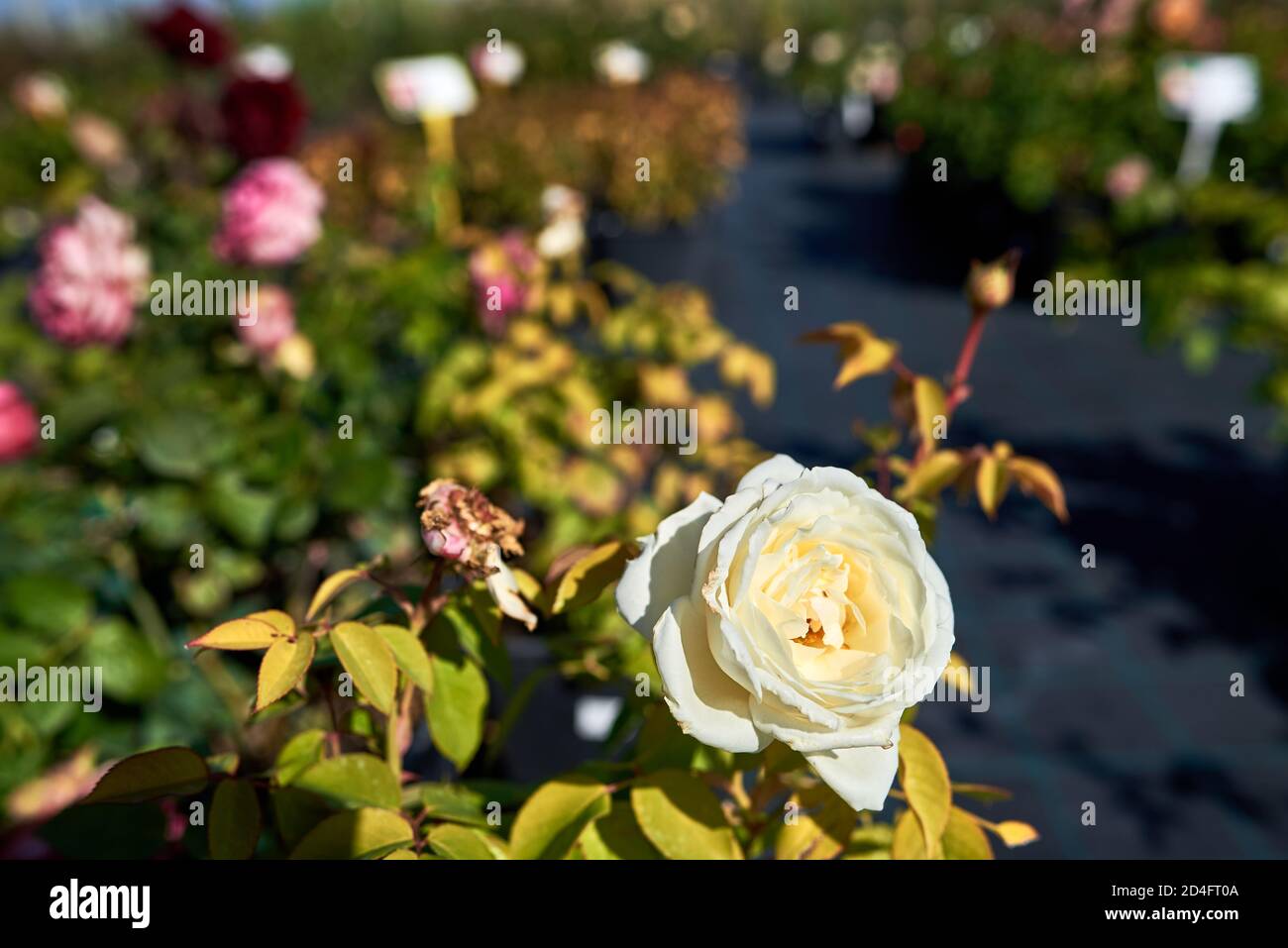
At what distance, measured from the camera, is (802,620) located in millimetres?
501

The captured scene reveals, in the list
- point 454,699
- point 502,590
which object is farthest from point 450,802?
point 502,590

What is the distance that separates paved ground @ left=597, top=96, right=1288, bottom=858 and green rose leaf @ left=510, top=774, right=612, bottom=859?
141 cm

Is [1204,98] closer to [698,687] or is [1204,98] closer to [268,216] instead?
[268,216]

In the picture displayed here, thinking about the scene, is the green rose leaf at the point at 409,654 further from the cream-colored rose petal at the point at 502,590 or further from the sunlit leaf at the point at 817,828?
the sunlit leaf at the point at 817,828

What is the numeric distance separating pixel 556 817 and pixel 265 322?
3.79 feet

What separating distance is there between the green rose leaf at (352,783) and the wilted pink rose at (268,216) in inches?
47.9

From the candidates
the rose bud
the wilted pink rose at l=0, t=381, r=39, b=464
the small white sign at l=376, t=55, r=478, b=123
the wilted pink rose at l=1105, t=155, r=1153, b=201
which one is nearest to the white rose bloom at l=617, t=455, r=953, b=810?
the rose bud

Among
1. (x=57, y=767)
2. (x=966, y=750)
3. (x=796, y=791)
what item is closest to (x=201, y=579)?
(x=57, y=767)

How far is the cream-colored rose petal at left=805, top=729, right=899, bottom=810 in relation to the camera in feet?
1.62

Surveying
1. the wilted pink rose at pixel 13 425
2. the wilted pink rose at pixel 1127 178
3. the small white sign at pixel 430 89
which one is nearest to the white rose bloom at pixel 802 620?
the wilted pink rose at pixel 13 425

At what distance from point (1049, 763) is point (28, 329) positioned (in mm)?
2363

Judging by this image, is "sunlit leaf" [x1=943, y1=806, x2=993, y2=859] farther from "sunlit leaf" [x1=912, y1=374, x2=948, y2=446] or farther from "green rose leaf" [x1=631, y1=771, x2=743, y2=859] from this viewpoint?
"sunlit leaf" [x1=912, y1=374, x2=948, y2=446]
